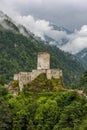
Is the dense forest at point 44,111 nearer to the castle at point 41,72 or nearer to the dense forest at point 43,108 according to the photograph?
the dense forest at point 43,108

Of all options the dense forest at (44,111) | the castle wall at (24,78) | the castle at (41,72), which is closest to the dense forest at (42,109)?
the dense forest at (44,111)

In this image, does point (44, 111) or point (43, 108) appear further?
point (43, 108)

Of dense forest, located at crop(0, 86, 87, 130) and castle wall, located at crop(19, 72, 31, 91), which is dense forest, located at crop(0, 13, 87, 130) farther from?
castle wall, located at crop(19, 72, 31, 91)

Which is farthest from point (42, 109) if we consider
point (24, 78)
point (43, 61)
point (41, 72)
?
point (43, 61)

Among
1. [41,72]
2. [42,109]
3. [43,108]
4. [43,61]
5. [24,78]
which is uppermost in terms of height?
Result: [43,61]

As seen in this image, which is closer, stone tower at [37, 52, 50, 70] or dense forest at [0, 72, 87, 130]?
dense forest at [0, 72, 87, 130]

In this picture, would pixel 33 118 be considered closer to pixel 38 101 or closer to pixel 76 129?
pixel 38 101

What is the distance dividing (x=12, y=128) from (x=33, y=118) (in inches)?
187

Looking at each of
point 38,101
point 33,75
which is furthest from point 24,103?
point 33,75

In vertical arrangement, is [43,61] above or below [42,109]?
above

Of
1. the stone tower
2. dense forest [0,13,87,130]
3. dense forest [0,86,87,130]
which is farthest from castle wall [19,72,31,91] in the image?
dense forest [0,86,87,130]

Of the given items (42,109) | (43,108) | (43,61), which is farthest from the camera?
(43,61)

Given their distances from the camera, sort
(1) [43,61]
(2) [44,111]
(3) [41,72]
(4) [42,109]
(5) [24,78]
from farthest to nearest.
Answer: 1. (1) [43,61]
2. (5) [24,78]
3. (3) [41,72]
4. (4) [42,109]
5. (2) [44,111]

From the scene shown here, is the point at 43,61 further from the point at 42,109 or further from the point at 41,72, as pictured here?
the point at 42,109
